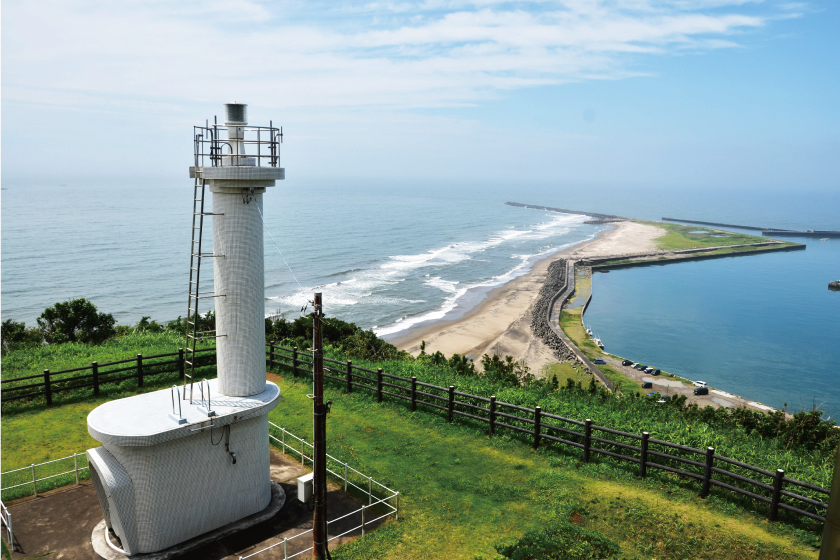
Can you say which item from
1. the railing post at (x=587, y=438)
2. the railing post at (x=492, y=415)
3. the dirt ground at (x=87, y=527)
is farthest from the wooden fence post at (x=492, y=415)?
the dirt ground at (x=87, y=527)

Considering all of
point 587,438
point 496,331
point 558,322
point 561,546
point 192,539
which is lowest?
point 558,322

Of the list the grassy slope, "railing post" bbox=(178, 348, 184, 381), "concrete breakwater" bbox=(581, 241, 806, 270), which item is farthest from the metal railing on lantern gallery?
"concrete breakwater" bbox=(581, 241, 806, 270)

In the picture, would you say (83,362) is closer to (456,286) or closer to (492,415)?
(492,415)

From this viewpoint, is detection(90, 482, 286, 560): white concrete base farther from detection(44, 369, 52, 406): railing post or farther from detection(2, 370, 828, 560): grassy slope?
detection(44, 369, 52, 406): railing post

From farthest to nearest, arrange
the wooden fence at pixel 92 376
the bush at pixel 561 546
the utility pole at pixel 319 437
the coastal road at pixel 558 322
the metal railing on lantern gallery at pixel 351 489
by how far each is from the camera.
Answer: the coastal road at pixel 558 322 → the wooden fence at pixel 92 376 → the metal railing on lantern gallery at pixel 351 489 → the bush at pixel 561 546 → the utility pole at pixel 319 437

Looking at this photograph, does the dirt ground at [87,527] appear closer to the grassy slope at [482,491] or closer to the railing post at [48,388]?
the grassy slope at [482,491]

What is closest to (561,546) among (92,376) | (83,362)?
(92,376)
